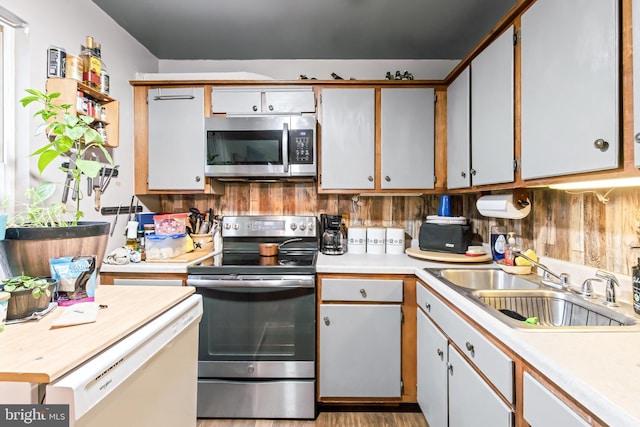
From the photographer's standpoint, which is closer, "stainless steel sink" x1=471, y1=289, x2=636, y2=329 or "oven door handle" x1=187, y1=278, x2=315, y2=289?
"stainless steel sink" x1=471, y1=289, x2=636, y2=329

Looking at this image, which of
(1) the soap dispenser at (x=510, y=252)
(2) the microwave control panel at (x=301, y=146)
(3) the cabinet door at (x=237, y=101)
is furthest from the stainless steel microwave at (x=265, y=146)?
(1) the soap dispenser at (x=510, y=252)

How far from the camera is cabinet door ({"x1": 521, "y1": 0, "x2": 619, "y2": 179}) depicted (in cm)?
94

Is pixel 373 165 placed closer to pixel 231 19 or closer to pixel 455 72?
pixel 455 72

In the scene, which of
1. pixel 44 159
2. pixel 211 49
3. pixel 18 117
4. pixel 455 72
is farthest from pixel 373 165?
pixel 18 117

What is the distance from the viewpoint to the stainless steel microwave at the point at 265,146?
2217 mm

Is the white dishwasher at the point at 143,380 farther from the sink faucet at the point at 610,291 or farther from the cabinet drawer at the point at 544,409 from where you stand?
the sink faucet at the point at 610,291

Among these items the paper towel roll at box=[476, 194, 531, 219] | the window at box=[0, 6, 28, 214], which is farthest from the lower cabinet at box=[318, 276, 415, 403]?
the window at box=[0, 6, 28, 214]

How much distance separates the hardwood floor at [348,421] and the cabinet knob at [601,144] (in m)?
1.73

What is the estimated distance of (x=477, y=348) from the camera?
1.16 meters

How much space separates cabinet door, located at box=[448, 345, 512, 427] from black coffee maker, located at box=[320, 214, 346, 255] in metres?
1.09

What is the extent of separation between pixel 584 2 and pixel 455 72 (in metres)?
1.08

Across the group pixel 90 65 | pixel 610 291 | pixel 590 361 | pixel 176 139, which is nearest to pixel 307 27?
pixel 176 139

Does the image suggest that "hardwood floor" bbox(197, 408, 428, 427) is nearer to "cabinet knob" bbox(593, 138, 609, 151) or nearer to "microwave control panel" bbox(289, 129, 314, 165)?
"microwave control panel" bbox(289, 129, 314, 165)

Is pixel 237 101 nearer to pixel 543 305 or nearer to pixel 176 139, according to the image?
pixel 176 139
